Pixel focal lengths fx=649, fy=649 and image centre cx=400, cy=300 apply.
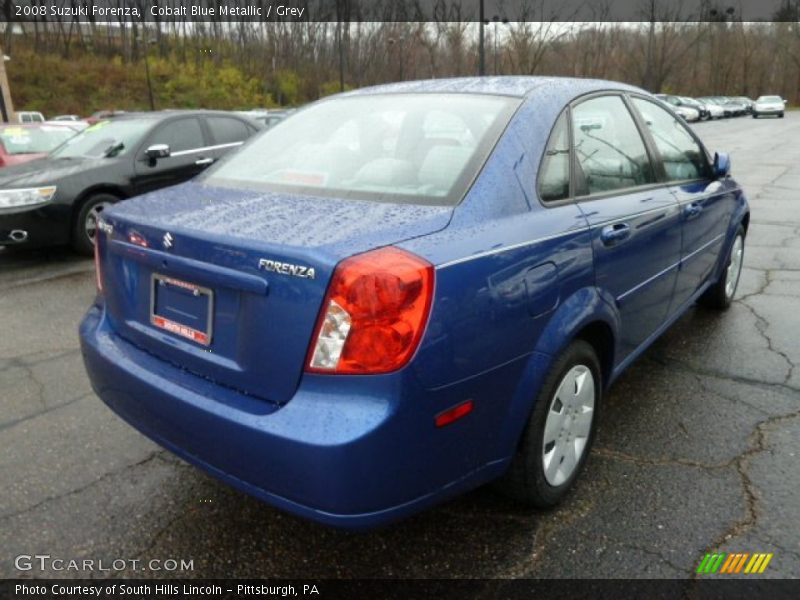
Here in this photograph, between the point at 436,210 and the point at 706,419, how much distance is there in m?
→ 2.00

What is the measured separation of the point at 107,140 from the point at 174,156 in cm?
74

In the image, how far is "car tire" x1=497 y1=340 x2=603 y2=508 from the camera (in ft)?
7.54

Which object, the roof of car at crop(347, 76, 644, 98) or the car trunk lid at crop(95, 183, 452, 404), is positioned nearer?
the car trunk lid at crop(95, 183, 452, 404)

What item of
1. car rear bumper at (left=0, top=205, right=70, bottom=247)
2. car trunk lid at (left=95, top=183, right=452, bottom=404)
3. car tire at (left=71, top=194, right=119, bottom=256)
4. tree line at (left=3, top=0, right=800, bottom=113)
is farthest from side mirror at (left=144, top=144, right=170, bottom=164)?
tree line at (left=3, top=0, right=800, bottom=113)

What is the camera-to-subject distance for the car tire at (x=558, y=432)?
2.30 metres

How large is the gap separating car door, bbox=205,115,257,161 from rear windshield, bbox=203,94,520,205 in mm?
5135

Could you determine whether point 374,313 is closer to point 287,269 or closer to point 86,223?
point 287,269

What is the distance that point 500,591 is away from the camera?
2113 millimetres

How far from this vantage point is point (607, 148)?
2928 mm

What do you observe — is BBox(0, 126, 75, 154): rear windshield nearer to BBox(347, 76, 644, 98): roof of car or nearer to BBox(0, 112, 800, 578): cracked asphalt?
BBox(0, 112, 800, 578): cracked asphalt

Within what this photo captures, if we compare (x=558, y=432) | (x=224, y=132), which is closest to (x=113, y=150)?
(x=224, y=132)

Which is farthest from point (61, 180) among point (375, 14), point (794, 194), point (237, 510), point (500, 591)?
point (375, 14)

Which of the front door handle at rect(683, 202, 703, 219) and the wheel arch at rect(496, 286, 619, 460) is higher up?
the front door handle at rect(683, 202, 703, 219)

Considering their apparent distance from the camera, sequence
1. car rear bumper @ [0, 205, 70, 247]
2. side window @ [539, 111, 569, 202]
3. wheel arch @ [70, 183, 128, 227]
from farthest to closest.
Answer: wheel arch @ [70, 183, 128, 227]
car rear bumper @ [0, 205, 70, 247]
side window @ [539, 111, 569, 202]
